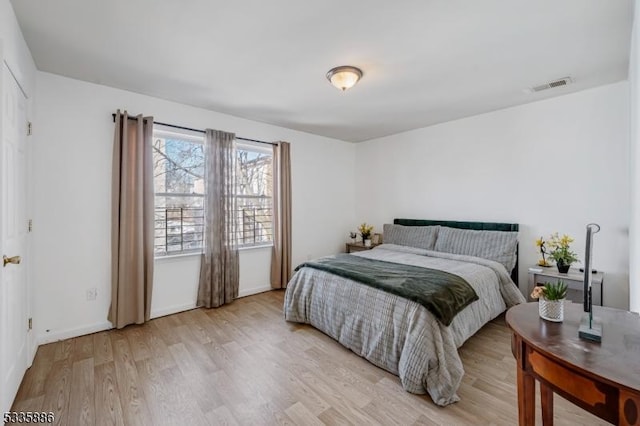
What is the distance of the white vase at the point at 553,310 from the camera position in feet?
3.81

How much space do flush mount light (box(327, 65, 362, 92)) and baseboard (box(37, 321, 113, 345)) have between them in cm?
331

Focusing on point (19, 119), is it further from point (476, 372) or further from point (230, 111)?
point (476, 372)

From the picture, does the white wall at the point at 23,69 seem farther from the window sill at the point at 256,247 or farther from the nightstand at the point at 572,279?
the nightstand at the point at 572,279

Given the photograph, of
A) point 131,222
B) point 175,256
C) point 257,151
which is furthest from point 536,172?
point 131,222

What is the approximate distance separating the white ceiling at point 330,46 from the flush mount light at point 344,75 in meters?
0.07

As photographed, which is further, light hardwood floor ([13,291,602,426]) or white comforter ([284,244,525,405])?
white comforter ([284,244,525,405])

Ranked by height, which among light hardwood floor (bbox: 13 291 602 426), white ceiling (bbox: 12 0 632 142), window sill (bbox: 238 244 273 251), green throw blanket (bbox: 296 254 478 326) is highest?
white ceiling (bbox: 12 0 632 142)

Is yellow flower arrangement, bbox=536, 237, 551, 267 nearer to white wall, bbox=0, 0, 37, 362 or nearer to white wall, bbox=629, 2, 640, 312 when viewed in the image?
white wall, bbox=629, 2, 640, 312

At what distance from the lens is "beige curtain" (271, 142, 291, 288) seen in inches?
166

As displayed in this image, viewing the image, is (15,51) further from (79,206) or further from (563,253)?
(563,253)

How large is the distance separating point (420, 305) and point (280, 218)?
2.61 m

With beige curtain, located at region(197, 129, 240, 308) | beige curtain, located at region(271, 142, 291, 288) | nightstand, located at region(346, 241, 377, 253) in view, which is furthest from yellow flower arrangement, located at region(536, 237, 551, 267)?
beige curtain, located at region(197, 129, 240, 308)

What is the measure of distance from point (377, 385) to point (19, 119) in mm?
3246

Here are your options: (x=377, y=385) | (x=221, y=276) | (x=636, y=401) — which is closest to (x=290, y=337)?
(x=377, y=385)
